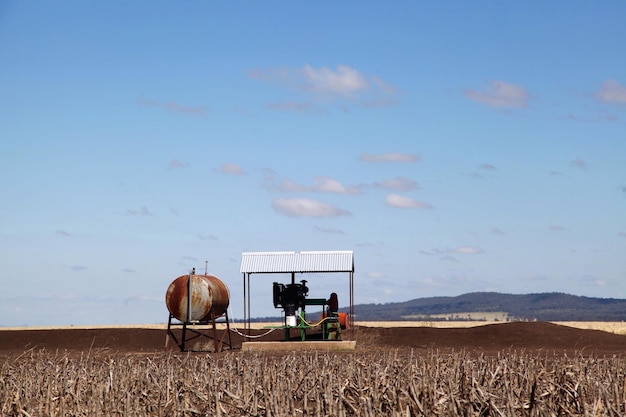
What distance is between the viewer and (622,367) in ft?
72.5

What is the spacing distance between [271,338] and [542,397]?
30385 millimetres

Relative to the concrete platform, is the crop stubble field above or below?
below

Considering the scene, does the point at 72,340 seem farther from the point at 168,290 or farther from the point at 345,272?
the point at 345,272

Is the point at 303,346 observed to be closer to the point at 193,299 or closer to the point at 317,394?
the point at 193,299

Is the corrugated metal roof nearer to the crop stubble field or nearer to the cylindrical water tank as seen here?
the cylindrical water tank

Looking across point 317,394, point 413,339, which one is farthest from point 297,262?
point 317,394

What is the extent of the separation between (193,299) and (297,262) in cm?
410

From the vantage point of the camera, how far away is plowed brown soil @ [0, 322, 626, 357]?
4188 centimetres

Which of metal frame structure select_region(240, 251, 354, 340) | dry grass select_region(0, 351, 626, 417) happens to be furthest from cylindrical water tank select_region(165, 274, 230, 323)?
dry grass select_region(0, 351, 626, 417)

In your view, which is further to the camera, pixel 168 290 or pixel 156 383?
pixel 168 290

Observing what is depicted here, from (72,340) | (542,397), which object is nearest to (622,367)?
(542,397)

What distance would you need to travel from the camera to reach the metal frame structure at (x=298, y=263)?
3825 cm

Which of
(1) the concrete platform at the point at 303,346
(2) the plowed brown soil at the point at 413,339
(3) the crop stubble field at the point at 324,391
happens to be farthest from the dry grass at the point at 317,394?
(2) the plowed brown soil at the point at 413,339

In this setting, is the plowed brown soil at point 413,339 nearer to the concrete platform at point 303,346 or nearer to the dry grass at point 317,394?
the concrete platform at point 303,346
